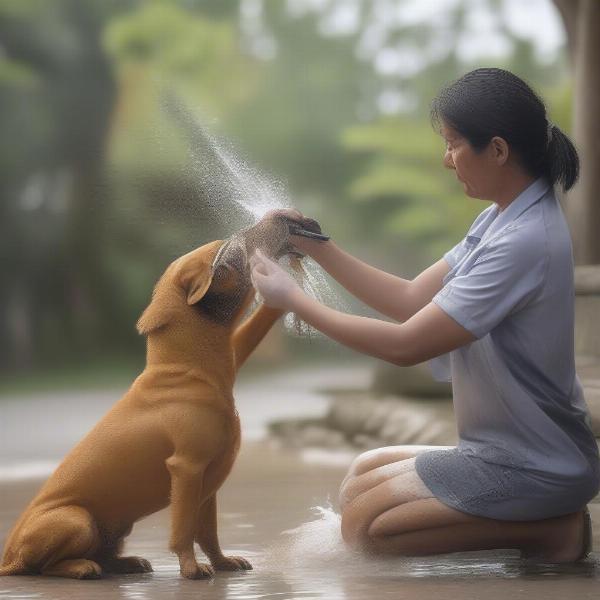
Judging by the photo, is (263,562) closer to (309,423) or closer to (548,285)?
(548,285)

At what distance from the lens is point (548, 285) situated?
9.03 ft

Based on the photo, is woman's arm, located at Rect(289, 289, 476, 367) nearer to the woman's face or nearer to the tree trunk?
the woman's face

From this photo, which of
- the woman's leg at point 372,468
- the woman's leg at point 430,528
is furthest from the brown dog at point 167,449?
the woman's leg at point 372,468

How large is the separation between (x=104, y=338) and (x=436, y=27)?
20.0ft

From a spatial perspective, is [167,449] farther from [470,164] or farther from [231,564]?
[470,164]

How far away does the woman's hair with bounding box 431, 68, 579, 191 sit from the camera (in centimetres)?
276

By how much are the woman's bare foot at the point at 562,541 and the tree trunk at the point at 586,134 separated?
3.45 meters

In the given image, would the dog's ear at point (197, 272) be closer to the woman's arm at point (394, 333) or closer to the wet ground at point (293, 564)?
the woman's arm at point (394, 333)

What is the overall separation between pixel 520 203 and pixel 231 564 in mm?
1056

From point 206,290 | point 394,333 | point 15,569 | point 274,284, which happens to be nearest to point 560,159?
point 394,333

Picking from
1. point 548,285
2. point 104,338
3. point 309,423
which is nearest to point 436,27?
point 104,338

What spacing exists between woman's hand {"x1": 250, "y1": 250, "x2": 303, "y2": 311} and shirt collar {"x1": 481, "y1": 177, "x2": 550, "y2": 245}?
51cm

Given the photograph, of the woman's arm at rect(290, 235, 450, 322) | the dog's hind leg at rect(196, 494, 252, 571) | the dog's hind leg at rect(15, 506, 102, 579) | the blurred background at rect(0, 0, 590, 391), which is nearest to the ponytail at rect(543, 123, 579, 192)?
the woman's arm at rect(290, 235, 450, 322)

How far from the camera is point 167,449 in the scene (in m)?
2.60
